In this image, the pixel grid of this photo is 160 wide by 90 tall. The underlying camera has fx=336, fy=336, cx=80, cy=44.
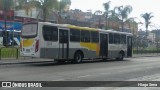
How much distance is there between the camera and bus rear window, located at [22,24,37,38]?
23366mm

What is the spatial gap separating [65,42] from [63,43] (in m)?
0.28

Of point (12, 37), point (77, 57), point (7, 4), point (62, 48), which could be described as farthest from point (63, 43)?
point (12, 37)

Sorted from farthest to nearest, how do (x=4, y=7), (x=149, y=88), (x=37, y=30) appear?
(x=4, y=7) → (x=37, y=30) → (x=149, y=88)

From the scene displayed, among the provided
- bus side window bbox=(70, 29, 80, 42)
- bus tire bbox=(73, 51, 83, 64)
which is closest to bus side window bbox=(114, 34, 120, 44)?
bus tire bbox=(73, 51, 83, 64)

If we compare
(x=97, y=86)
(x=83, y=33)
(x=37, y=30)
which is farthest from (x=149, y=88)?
(x=83, y=33)

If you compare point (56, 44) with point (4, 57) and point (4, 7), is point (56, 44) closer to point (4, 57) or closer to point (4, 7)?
point (4, 57)

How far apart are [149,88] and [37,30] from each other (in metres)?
12.3

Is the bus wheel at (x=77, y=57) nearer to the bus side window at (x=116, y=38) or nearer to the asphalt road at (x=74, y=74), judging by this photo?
the asphalt road at (x=74, y=74)

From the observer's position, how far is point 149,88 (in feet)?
40.8

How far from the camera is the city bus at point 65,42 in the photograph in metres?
23.3

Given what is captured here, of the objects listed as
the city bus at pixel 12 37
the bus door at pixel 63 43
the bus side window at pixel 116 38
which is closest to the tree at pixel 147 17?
the city bus at pixel 12 37

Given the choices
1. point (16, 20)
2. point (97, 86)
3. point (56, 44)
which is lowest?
point (97, 86)

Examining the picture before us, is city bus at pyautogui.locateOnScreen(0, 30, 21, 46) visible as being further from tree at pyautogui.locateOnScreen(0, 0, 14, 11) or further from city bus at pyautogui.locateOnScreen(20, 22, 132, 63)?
city bus at pyautogui.locateOnScreen(20, 22, 132, 63)

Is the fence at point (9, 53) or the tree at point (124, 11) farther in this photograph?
the tree at point (124, 11)
